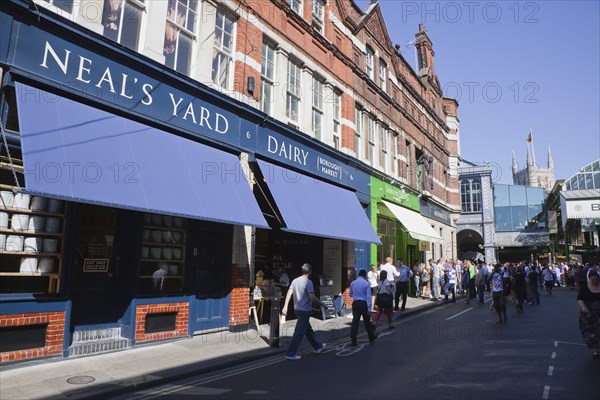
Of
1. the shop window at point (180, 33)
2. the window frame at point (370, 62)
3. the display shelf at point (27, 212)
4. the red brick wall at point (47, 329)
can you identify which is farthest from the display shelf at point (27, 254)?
the window frame at point (370, 62)

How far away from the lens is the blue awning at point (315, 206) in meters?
11.0

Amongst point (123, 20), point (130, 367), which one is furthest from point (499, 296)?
point (123, 20)

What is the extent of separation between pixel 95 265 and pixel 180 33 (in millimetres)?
5637

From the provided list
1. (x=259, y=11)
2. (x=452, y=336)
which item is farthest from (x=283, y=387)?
(x=259, y=11)

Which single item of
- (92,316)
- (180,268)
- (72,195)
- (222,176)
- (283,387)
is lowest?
(283,387)

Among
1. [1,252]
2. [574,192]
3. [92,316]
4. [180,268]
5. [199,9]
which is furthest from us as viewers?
[574,192]

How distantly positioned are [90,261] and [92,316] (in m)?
1.04

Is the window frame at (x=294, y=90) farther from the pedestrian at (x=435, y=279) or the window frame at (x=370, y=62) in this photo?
the pedestrian at (x=435, y=279)

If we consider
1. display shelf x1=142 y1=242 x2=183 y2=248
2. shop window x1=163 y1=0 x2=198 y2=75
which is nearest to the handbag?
display shelf x1=142 y1=242 x2=183 y2=248

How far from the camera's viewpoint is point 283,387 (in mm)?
5945

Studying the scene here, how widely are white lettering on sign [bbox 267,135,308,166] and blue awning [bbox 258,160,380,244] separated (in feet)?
1.59

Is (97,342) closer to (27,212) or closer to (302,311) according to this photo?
(27,212)

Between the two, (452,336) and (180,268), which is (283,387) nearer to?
(180,268)

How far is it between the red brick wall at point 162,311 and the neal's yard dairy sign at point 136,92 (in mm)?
3858
